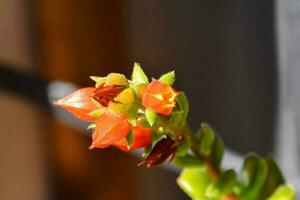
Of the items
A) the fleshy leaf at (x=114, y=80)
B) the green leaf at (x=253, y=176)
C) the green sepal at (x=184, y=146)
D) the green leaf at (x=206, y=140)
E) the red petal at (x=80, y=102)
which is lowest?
the green leaf at (x=253, y=176)

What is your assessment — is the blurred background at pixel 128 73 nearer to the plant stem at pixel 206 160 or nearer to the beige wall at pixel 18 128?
the beige wall at pixel 18 128

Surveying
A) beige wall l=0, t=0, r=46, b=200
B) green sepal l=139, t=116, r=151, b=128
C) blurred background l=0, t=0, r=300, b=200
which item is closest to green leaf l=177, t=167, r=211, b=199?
green sepal l=139, t=116, r=151, b=128

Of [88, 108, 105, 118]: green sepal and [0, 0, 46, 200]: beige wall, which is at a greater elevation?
[88, 108, 105, 118]: green sepal

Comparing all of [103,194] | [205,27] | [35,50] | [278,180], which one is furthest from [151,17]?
[278,180]

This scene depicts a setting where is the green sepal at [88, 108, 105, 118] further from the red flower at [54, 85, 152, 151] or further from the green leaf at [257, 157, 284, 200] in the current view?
the green leaf at [257, 157, 284, 200]

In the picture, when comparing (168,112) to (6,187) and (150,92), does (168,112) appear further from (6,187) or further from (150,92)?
(6,187)

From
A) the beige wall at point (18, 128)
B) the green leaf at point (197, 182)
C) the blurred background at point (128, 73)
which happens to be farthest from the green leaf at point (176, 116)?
the beige wall at point (18, 128)
